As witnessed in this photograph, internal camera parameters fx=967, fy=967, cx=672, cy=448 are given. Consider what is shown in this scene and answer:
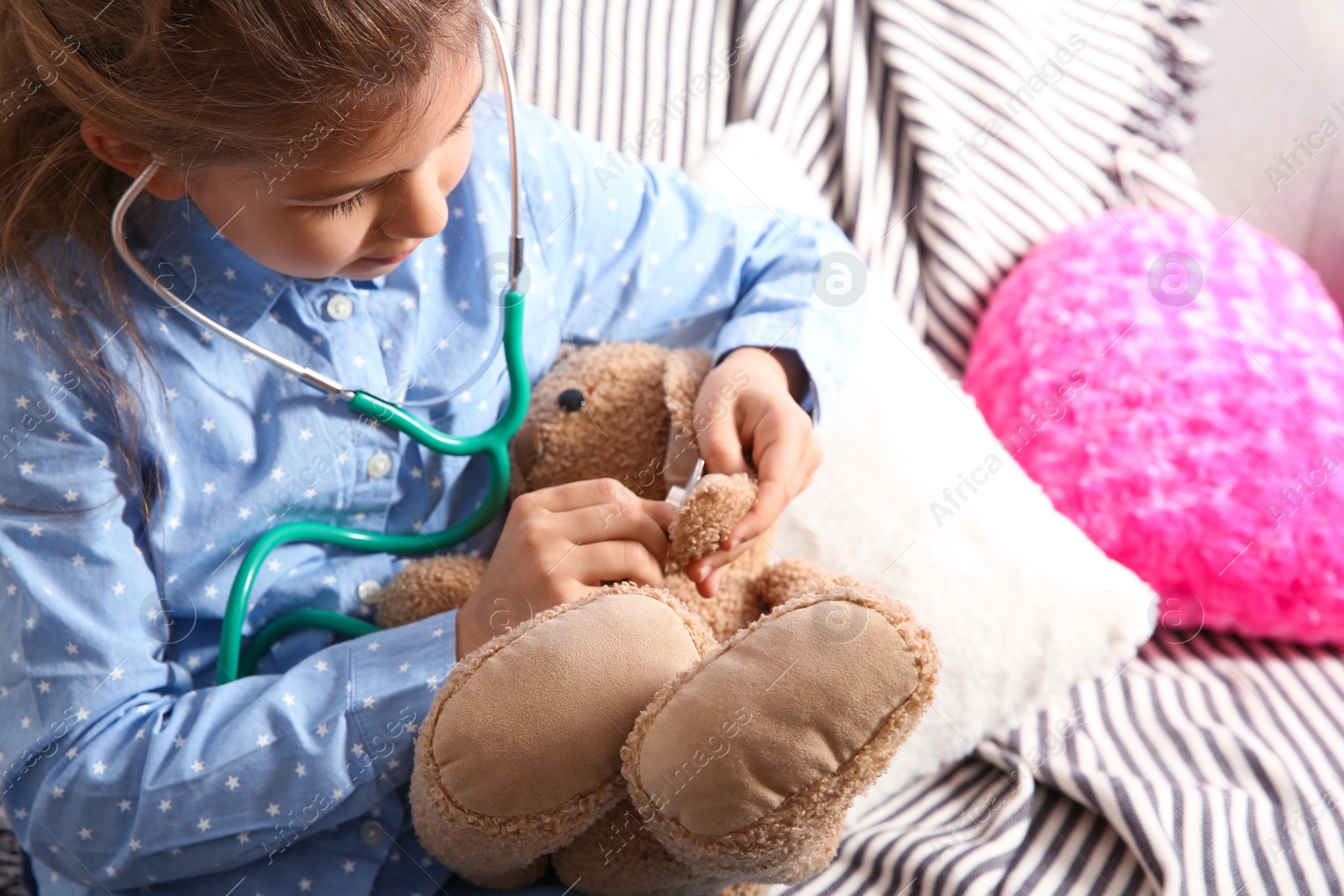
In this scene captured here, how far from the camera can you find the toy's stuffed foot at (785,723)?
43 centimetres

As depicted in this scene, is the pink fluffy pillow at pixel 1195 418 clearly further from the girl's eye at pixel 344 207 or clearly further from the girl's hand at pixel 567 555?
the girl's eye at pixel 344 207

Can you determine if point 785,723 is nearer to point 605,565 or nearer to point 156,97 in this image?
point 605,565

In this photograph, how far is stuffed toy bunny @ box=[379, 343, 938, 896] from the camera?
0.43 meters

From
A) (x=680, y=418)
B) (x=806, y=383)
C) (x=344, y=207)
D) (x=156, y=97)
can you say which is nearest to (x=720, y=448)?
(x=680, y=418)

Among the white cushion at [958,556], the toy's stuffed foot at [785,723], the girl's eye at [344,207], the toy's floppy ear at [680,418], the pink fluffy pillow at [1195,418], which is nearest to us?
the toy's stuffed foot at [785,723]

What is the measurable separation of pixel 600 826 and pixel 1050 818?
15.3 inches

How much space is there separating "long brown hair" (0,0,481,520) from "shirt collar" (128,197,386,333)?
0.10ft

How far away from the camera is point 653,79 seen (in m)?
1.00

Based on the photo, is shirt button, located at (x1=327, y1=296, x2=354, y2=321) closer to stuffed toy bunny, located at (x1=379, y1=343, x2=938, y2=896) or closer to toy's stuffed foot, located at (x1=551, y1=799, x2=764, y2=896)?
stuffed toy bunny, located at (x1=379, y1=343, x2=938, y2=896)

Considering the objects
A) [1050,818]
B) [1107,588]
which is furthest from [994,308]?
[1050,818]

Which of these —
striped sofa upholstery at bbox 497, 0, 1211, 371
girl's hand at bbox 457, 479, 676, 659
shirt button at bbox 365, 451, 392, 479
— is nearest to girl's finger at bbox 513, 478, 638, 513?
girl's hand at bbox 457, 479, 676, 659

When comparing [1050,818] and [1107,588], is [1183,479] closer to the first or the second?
[1107,588]

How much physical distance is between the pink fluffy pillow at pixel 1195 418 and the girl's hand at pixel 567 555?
0.49 m

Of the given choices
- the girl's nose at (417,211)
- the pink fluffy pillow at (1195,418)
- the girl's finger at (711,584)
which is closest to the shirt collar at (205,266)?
the girl's nose at (417,211)
